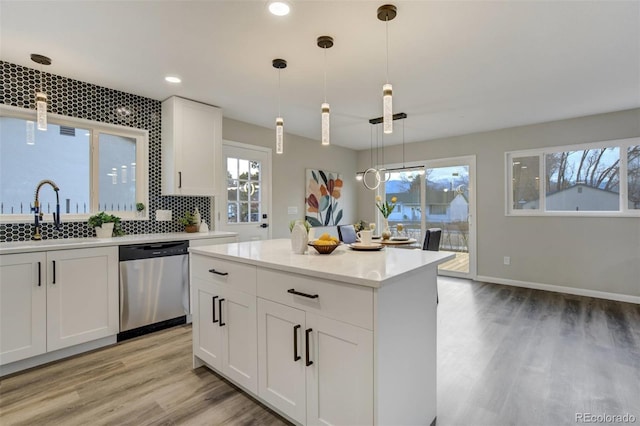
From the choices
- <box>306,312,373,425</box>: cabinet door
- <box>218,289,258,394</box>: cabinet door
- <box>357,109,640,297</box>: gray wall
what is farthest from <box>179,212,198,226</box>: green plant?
<box>357,109,640,297</box>: gray wall

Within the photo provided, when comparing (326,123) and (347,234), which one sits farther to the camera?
(347,234)

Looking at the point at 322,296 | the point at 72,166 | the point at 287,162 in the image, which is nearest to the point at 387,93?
the point at 322,296

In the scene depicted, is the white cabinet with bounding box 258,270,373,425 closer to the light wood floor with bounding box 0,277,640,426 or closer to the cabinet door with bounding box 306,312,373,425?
the cabinet door with bounding box 306,312,373,425

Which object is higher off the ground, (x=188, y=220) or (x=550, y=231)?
(x=188, y=220)

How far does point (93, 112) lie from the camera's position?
3.02 meters

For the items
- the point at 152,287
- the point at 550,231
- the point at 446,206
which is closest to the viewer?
the point at 152,287

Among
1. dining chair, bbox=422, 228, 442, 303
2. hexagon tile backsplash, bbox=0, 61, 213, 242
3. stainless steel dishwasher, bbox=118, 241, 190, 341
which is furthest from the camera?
dining chair, bbox=422, 228, 442, 303

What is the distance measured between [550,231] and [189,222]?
193 inches

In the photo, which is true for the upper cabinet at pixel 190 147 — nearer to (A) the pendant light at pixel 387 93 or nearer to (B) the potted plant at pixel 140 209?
(B) the potted plant at pixel 140 209

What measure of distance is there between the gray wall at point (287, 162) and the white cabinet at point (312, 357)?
306cm

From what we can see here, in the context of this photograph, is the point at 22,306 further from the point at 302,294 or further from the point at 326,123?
the point at 326,123

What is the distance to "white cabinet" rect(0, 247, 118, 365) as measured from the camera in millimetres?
2189

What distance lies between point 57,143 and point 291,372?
3.07 m

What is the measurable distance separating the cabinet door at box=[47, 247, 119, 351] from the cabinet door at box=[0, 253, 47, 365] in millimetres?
48
